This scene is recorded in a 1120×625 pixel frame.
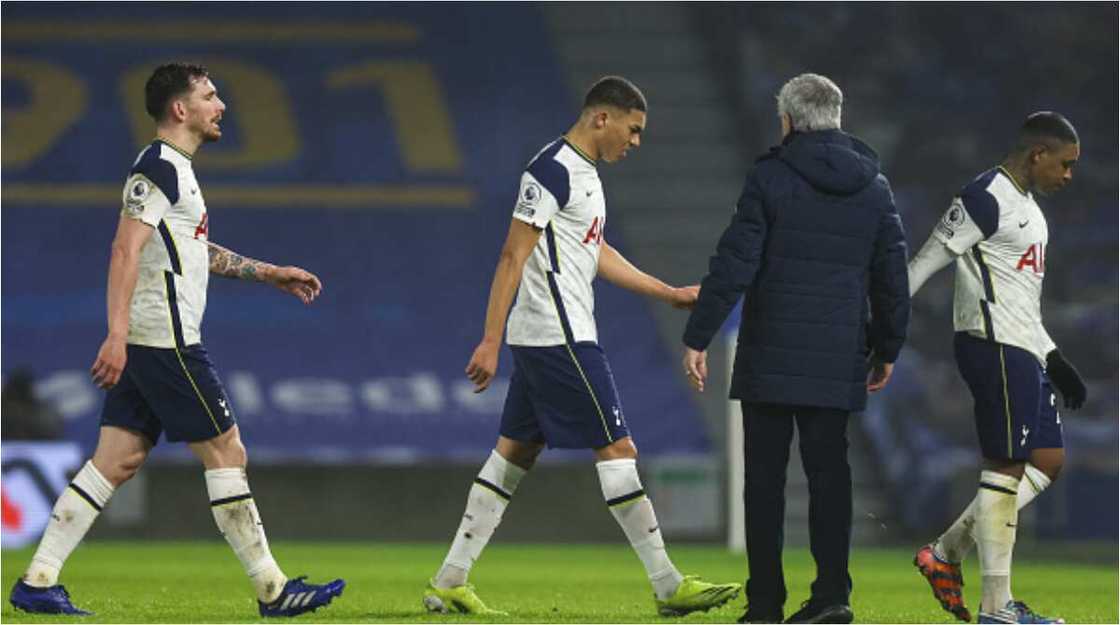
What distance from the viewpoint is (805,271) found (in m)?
6.82

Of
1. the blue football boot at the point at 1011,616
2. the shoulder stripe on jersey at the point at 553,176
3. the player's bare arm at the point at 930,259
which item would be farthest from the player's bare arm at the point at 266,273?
the blue football boot at the point at 1011,616

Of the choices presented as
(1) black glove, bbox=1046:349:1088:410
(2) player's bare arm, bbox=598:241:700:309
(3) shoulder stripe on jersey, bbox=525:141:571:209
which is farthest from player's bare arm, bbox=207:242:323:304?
(1) black glove, bbox=1046:349:1088:410

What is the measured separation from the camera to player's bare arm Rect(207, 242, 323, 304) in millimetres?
7477

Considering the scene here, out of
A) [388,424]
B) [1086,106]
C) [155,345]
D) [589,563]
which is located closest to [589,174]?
[155,345]

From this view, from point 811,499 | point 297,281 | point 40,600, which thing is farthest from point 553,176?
point 40,600

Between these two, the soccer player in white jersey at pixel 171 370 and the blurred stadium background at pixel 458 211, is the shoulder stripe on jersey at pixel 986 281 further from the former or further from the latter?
the blurred stadium background at pixel 458 211

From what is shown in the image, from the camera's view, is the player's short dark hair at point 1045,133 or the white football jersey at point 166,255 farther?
the player's short dark hair at point 1045,133

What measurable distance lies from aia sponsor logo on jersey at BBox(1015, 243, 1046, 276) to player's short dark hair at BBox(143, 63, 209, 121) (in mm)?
2905

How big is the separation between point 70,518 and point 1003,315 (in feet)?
10.8

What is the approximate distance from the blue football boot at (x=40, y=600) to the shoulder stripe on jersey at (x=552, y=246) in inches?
80.5

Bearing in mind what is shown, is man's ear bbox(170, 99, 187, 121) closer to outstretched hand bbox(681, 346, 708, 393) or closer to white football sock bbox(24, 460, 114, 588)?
white football sock bbox(24, 460, 114, 588)

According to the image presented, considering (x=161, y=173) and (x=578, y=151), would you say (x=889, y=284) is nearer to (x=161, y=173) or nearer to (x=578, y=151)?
(x=578, y=151)

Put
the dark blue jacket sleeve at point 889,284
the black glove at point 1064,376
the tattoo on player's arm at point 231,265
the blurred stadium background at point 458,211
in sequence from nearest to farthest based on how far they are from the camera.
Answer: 1. the dark blue jacket sleeve at point 889,284
2. the tattoo on player's arm at point 231,265
3. the black glove at point 1064,376
4. the blurred stadium background at point 458,211

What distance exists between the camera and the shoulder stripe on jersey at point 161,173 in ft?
23.6
